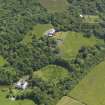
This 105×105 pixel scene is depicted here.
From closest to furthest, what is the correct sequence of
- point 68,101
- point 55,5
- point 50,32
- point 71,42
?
point 68,101 < point 71,42 < point 50,32 < point 55,5

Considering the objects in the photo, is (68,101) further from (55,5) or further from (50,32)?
(55,5)

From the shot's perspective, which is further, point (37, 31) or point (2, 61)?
point (37, 31)

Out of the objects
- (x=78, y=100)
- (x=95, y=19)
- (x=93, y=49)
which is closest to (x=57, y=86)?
(x=78, y=100)

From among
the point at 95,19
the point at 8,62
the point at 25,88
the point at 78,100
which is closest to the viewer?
the point at 78,100

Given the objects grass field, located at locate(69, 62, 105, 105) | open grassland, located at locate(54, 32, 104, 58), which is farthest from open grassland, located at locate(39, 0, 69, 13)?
grass field, located at locate(69, 62, 105, 105)

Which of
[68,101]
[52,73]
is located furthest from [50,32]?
[68,101]

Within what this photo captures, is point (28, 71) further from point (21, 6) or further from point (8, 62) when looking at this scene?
point (21, 6)
